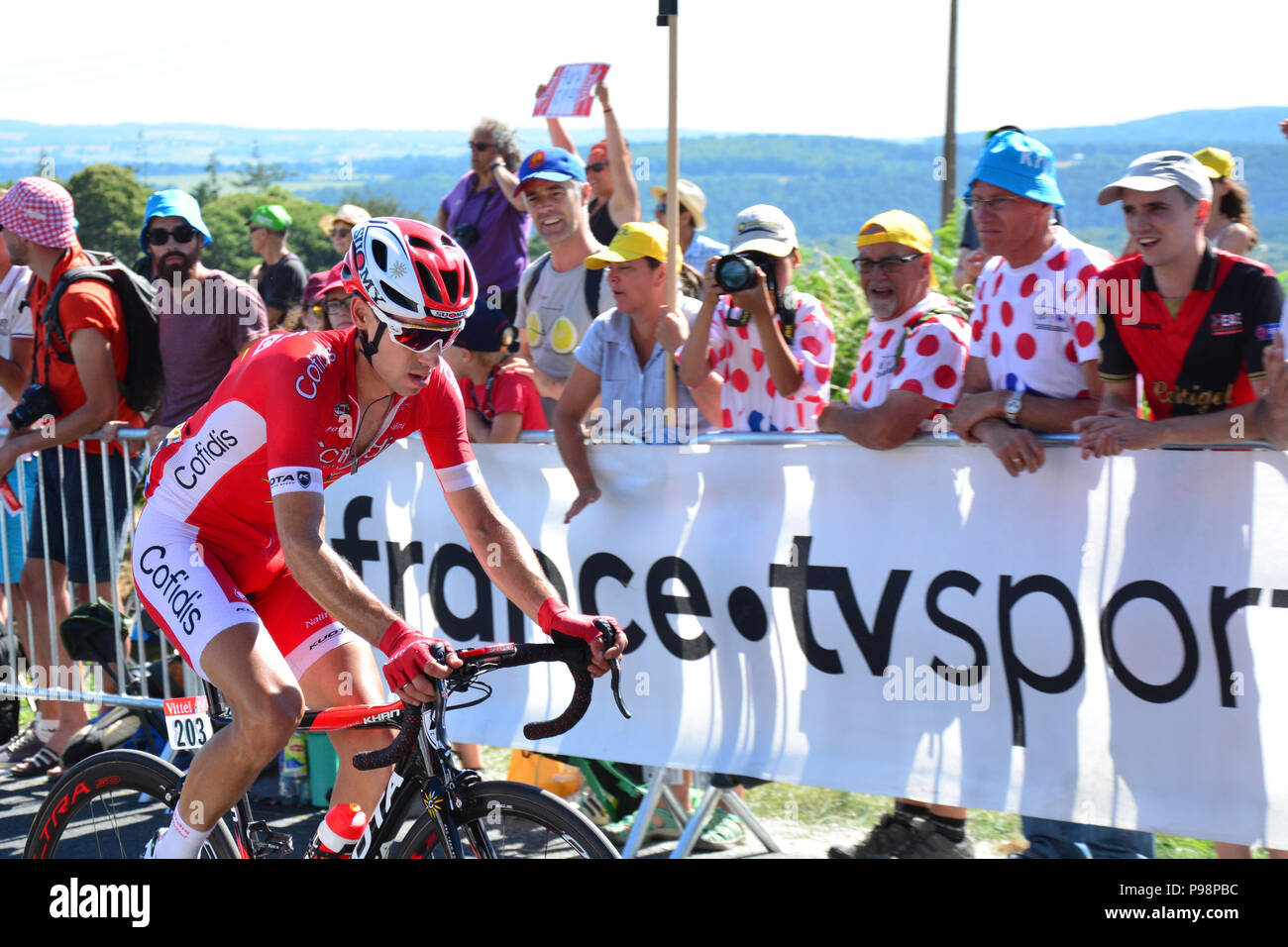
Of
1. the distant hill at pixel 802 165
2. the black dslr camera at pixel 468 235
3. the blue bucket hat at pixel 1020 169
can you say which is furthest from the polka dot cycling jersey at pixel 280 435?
the distant hill at pixel 802 165

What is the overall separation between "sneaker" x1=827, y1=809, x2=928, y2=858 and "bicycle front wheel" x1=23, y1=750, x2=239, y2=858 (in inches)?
91.5

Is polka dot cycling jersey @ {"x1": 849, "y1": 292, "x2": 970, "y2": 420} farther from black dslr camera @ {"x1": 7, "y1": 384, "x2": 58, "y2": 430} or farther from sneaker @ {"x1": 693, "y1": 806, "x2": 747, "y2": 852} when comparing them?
black dslr camera @ {"x1": 7, "y1": 384, "x2": 58, "y2": 430}

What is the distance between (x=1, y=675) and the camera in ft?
21.4

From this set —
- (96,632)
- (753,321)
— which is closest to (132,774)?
(96,632)

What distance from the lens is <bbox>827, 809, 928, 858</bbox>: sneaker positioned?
450 cm

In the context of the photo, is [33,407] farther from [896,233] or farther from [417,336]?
[896,233]

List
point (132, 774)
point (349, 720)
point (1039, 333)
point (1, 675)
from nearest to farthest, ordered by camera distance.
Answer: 1. point (349, 720)
2. point (132, 774)
3. point (1039, 333)
4. point (1, 675)

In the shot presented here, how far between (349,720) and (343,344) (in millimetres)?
975

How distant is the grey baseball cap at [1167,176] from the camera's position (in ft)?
12.8

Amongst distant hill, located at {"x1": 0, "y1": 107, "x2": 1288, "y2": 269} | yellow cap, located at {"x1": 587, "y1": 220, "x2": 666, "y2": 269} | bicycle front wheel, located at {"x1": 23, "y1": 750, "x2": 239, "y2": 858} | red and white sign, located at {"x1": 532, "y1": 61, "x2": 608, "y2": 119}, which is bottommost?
bicycle front wheel, located at {"x1": 23, "y1": 750, "x2": 239, "y2": 858}

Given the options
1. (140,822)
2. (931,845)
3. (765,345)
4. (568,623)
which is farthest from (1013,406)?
(140,822)

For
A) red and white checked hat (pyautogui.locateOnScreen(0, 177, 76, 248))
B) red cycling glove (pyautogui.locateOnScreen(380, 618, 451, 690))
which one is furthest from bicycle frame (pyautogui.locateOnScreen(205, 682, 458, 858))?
red and white checked hat (pyautogui.locateOnScreen(0, 177, 76, 248))

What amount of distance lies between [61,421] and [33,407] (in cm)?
18
